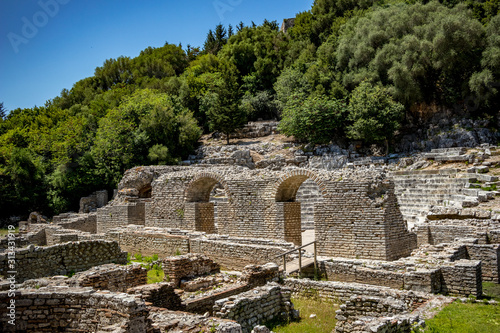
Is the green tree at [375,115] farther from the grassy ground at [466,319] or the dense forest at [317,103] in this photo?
the grassy ground at [466,319]

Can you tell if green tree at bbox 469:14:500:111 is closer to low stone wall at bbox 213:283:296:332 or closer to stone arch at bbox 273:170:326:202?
stone arch at bbox 273:170:326:202

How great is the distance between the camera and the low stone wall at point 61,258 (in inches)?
341

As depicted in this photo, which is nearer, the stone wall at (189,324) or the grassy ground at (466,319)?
the stone wall at (189,324)

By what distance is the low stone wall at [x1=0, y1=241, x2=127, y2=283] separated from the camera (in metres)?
8.66

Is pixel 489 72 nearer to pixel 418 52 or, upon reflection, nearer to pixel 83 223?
pixel 418 52

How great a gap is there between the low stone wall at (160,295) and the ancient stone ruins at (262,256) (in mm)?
24

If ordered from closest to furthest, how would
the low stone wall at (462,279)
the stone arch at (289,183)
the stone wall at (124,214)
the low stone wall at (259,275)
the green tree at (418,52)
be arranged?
the low stone wall at (462,279) < the low stone wall at (259,275) < the stone arch at (289,183) < the stone wall at (124,214) < the green tree at (418,52)

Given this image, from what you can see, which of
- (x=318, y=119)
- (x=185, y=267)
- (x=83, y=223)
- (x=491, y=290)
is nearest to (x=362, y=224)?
(x=491, y=290)

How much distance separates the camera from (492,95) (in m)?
26.0

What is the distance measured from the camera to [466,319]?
6.54 metres

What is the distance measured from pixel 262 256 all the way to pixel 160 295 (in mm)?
3863

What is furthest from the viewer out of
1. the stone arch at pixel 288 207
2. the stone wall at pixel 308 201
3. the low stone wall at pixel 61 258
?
the stone wall at pixel 308 201

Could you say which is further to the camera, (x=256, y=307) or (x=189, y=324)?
(x=256, y=307)

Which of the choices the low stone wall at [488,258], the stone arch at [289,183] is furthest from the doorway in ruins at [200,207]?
the low stone wall at [488,258]
